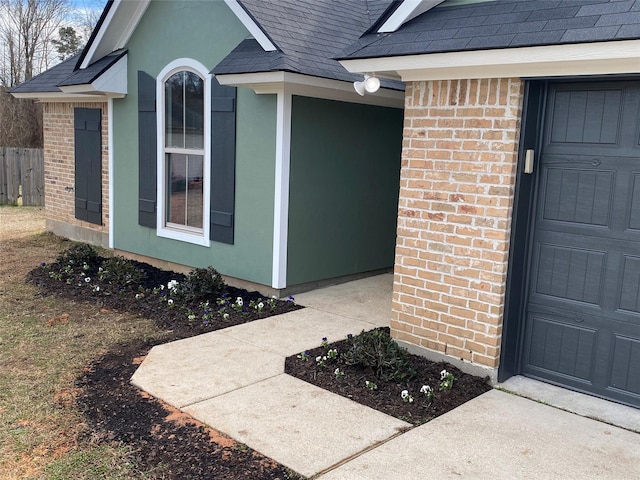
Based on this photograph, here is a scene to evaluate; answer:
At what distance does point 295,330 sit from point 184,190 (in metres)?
3.22

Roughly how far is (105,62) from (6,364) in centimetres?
523

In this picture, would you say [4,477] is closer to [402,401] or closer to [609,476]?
[402,401]

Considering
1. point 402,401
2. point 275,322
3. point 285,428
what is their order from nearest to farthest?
point 285,428 < point 402,401 < point 275,322

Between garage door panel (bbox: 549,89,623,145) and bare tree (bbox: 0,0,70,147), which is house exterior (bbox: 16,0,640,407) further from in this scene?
bare tree (bbox: 0,0,70,147)

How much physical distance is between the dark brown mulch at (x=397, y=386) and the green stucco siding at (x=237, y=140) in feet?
8.06

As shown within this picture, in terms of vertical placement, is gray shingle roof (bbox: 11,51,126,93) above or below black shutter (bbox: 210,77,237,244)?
above

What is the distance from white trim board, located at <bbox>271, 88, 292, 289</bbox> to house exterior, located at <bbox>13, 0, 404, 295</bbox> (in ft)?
0.05

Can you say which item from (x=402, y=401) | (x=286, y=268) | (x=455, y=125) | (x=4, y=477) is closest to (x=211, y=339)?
(x=286, y=268)

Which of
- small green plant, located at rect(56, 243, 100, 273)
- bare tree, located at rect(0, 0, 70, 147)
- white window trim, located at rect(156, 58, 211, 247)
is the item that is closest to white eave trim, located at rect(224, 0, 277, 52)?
white window trim, located at rect(156, 58, 211, 247)

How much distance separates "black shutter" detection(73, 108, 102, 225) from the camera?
33.1ft

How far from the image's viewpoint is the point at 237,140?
24.7 feet

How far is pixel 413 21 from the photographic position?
5.26 m

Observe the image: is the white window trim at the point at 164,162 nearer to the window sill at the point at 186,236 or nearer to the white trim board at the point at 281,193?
the window sill at the point at 186,236

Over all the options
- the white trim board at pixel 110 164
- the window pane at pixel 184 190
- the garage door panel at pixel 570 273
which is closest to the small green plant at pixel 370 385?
the garage door panel at pixel 570 273
